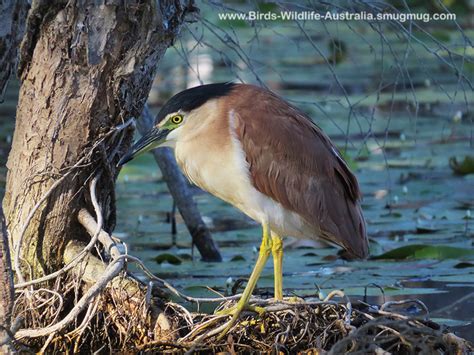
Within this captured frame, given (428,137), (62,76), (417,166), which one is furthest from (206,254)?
(428,137)

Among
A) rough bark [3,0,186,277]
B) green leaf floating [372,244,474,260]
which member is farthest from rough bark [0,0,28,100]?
green leaf floating [372,244,474,260]

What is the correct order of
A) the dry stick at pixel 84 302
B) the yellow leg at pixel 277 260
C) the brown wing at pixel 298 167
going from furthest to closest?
the yellow leg at pixel 277 260 → the brown wing at pixel 298 167 → the dry stick at pixel 84 302

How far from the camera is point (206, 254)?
684 cm

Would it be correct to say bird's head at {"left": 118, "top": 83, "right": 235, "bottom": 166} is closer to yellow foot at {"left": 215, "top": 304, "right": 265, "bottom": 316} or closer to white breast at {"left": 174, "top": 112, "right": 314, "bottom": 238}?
white breast at {"left": 174, "top": 112, "right": 314, "bottom": 238}

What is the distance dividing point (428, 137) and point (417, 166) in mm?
931

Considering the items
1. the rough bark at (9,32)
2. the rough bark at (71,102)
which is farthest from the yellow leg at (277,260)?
the rough bark at (9,32)

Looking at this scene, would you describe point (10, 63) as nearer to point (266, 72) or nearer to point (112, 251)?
point (112, 251)

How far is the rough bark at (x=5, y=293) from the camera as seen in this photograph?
424cm

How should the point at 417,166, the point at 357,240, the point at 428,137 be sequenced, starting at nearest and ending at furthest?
the point at 357,240 → the point at 417,166 → the point at 428,137

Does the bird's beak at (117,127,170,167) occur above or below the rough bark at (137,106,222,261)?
above

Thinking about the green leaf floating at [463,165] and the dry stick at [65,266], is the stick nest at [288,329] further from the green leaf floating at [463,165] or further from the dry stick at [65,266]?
the green leaf floating at [463,165]

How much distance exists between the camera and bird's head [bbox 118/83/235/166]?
16.9 ft

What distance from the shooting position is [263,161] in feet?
17.0

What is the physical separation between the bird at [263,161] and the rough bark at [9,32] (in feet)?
2.18
